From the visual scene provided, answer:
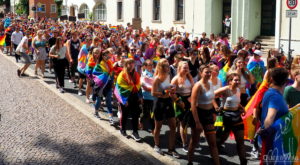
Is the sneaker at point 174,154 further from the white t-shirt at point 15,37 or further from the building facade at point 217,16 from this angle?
the white t-shirt at point 15,37

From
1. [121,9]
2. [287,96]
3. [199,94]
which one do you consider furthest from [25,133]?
[121,9]

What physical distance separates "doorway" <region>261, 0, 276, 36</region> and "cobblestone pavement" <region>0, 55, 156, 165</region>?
1528cm

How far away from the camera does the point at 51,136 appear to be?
819cm

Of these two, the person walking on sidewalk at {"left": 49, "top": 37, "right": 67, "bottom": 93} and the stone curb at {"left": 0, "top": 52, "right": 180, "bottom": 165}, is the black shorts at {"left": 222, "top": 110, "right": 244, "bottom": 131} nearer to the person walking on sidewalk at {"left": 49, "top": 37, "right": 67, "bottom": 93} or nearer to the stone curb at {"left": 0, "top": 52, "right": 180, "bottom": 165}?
the stone curb at {"left": 0, "top": 52, "right": 180, "bottom": 165}

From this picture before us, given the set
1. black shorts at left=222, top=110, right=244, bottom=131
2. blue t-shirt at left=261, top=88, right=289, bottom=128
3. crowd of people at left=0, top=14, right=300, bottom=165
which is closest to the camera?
blue t-shirt at left=261, top=88, right=289, bottom=128

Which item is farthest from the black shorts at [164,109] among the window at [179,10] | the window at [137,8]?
the window at [137,8]

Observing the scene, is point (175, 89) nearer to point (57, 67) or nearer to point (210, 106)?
point (210, 106)

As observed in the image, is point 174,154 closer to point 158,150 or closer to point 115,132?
point 158,150

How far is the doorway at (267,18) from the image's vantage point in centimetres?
2324

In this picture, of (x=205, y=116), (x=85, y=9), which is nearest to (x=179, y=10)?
(x=85, y=9)

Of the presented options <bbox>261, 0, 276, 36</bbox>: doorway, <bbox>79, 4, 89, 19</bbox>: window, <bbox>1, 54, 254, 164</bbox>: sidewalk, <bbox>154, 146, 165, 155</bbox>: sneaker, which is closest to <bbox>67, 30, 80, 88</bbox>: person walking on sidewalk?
<bbox>1, 54, 254, 164</bbox>: sidewalk

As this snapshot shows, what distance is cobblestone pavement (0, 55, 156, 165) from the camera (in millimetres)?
6945

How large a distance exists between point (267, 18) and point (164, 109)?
18.1 meters

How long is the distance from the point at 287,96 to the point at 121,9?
1285 inches
